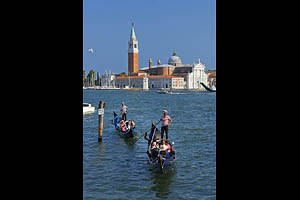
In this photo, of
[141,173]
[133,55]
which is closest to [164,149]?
[141,173]

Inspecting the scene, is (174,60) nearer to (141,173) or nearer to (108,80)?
(108,80)

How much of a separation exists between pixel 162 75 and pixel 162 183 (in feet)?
255

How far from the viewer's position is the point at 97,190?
6.22 meters

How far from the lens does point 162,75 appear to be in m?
83.9

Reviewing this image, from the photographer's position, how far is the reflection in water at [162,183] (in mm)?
6094

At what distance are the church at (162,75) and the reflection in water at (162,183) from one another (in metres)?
73.3

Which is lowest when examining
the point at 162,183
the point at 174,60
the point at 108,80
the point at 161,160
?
the point at 162,183

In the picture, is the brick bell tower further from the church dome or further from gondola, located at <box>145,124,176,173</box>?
gondola, located at <box>145,124,176,173</box>

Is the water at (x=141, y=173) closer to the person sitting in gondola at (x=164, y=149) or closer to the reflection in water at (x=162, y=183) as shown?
the reflection in water at (x=162, y=183)

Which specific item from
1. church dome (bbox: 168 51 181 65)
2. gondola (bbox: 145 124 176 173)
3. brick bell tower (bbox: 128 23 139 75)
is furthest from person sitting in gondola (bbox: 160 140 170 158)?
church dome (bbox: 168 51 181 65)

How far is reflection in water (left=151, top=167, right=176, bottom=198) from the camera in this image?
6.09 meters
